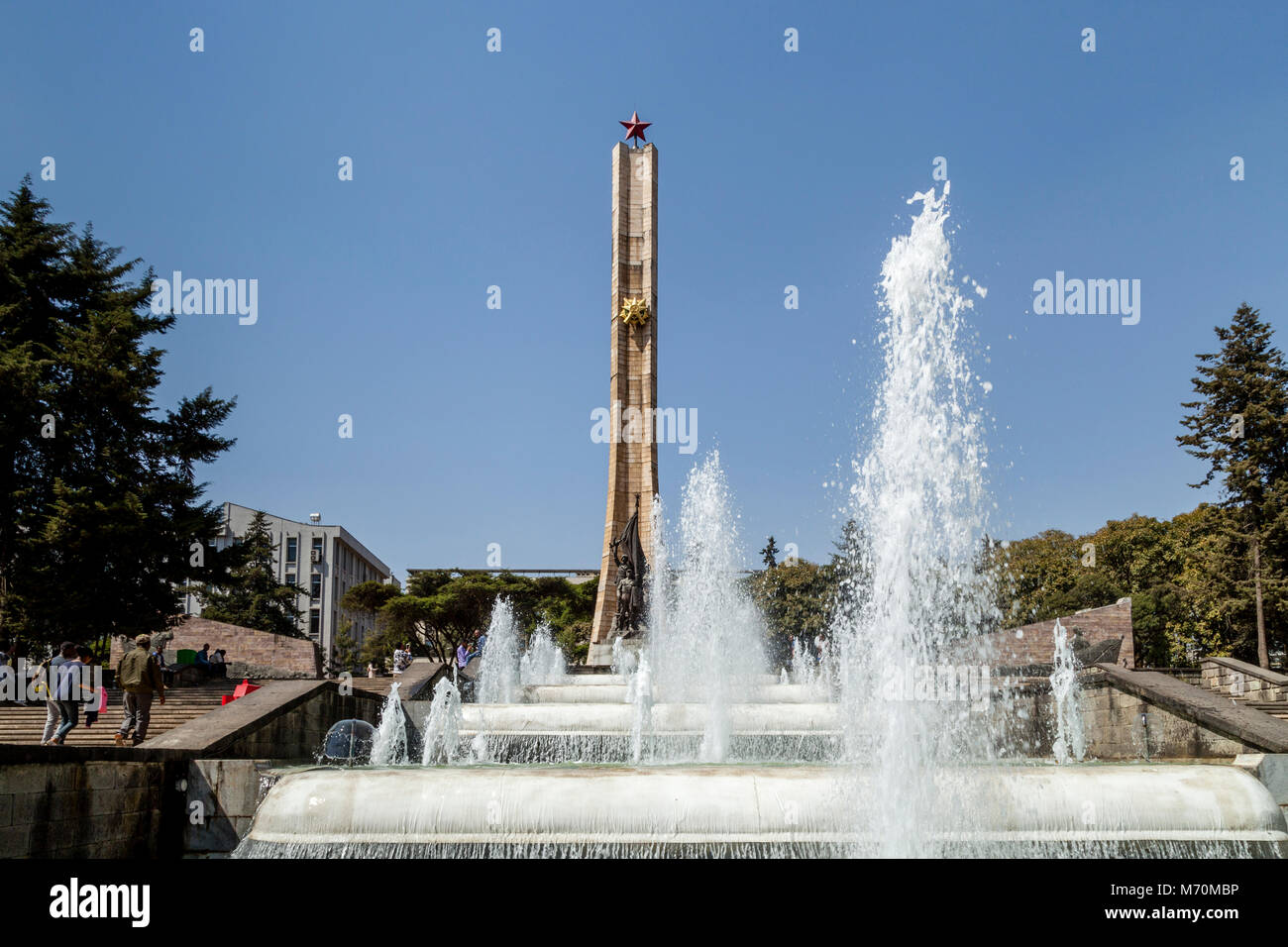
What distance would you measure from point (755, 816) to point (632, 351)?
84.0ft

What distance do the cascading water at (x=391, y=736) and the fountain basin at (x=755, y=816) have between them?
512 centimetres

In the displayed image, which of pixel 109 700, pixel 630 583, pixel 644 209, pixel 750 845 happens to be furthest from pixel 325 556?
pixel 750 845

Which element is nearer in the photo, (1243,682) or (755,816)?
(755,816)

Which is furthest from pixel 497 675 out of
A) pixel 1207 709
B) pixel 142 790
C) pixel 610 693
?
pixel 1207 709

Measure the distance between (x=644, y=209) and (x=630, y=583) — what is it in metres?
15.2

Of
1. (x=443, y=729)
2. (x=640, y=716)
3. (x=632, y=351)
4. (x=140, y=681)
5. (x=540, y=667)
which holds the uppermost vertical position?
(x=632, y=351)

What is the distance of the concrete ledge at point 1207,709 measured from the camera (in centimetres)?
880

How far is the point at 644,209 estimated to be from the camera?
108ft

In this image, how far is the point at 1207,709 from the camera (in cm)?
989

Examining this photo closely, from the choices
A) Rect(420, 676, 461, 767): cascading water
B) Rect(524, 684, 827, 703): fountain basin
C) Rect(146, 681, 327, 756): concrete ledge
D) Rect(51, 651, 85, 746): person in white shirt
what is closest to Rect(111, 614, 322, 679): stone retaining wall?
Rect(524, 684, 827, 703): fountain basin

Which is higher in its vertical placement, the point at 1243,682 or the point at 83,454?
the point at 83,454

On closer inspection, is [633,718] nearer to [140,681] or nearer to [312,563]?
[140,681]

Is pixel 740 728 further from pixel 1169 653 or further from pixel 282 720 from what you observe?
pixel 1169 653

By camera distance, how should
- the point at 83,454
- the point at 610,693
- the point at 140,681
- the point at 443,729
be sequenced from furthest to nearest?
the point at 83,454, the point at 610,693, the point at 443,729, the point at 140,681
